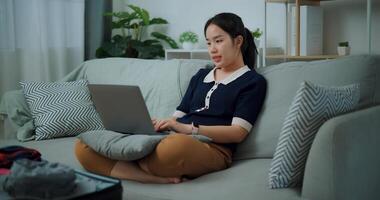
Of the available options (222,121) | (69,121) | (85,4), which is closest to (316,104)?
(222,121)

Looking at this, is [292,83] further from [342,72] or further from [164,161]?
[164,161]

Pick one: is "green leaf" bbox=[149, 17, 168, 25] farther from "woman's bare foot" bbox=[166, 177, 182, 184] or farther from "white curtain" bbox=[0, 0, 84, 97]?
"woman's bare foot" bbox=[166, 177, 182, 184]

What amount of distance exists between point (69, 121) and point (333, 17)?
5.50 feet

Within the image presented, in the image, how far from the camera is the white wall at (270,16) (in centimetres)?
278

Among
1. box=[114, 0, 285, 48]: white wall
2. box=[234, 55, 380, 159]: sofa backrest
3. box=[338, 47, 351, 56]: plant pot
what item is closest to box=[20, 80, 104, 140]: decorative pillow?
box=[234, 55, 380, 159]: sofa backrest

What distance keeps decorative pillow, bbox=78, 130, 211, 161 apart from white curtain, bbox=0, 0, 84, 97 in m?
1.42

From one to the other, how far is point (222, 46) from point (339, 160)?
75cm

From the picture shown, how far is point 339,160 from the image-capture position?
52.8 inches

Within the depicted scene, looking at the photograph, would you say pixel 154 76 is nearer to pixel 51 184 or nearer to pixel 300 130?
pixel 300 130

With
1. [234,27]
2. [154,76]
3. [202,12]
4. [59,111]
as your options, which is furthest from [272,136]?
[202,12]

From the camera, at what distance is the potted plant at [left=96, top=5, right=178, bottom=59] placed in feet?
10.8

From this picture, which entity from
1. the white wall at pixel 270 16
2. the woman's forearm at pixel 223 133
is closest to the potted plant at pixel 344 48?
the white wall at pixel 270 16

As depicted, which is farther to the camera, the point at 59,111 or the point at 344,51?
the point at 344,51

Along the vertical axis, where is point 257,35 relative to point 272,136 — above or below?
above
